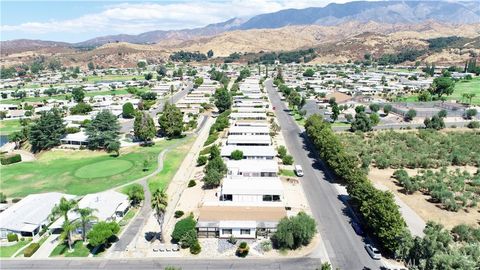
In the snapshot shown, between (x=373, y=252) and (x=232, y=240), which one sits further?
(x=232, y=240)

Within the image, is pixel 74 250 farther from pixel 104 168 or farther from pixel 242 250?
pixel 104 168

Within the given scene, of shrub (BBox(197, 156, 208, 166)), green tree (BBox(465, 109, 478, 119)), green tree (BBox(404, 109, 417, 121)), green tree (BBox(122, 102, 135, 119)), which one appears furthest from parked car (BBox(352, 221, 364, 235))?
green tree (BBox(122, 102, 135, 119))

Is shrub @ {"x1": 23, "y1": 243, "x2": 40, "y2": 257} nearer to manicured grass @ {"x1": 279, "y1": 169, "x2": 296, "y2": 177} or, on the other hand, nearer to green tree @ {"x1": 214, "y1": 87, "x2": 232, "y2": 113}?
manicured grass @ {"x1": 279, "y1": 169, "x2": 296, "y2": 177}

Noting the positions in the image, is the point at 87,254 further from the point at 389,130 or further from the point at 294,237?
the point at 389,130

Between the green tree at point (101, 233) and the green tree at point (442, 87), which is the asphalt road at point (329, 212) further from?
the green tree at point (442, 87)

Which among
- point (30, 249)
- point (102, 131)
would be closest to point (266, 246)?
point (30, 249)

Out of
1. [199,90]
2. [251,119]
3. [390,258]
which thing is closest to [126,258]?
[390,258]

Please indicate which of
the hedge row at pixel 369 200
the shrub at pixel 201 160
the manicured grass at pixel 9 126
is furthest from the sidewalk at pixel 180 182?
the manicured grass at pixel 9 126
